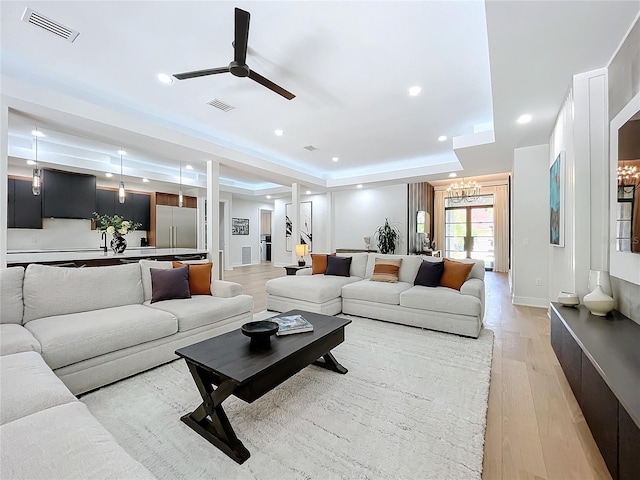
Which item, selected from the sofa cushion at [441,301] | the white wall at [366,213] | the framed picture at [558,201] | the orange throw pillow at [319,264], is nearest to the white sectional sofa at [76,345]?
the orange throw pillow at [319,264]

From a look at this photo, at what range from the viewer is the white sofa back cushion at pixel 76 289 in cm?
240

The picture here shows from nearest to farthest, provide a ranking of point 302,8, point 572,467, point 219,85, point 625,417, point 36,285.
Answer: point 625,417 < point 572,467 < point 302,8 < point 36,285 < point 219,85

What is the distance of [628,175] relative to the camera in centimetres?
196

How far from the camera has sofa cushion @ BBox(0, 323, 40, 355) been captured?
180 centimetres

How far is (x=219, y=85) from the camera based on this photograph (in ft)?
11.2

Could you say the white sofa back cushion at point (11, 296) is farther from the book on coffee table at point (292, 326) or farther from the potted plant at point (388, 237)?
the potted plant at point (388, 237)

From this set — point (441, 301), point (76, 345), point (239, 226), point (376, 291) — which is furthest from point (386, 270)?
point (239, 226)

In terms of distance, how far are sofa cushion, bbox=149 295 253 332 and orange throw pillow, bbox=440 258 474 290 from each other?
252 centimetres

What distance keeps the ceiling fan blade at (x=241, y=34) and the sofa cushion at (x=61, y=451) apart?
2558 mm

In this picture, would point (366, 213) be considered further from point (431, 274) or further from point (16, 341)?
point (16, 341)

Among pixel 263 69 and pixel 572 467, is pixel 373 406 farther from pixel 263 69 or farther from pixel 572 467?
pixel 263 69

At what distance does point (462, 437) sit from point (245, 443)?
123cm

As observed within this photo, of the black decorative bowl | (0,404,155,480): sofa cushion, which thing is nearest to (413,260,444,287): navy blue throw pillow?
the black decorative bowl

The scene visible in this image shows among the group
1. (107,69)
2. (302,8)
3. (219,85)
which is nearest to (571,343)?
(302,8)
